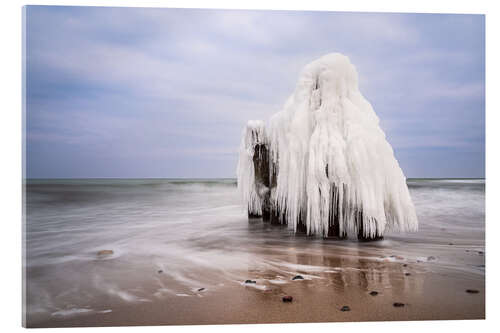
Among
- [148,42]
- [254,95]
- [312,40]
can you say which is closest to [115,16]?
[148,42]

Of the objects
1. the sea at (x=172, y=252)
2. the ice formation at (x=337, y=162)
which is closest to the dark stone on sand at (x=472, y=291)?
the sea at (x=172, y=252)

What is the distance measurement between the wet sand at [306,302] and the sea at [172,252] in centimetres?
7

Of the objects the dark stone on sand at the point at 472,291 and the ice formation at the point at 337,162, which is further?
the ice formation at the point at 337,162

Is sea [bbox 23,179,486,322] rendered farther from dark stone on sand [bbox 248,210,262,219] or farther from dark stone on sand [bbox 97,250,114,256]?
dark stone on sand [bbox 248,210,262,219]

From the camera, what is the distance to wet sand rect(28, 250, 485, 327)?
291 cm

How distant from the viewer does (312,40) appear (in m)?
4.23

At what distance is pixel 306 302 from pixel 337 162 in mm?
2035

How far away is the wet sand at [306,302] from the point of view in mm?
2910

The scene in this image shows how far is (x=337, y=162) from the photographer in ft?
14.4

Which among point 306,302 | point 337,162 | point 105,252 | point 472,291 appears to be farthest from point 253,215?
point 472,291

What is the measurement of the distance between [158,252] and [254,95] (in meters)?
2.70

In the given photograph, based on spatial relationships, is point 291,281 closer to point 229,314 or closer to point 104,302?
point 229,314

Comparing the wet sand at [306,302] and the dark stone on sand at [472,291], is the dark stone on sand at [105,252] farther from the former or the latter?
the dark stone on sand at [472,291]
